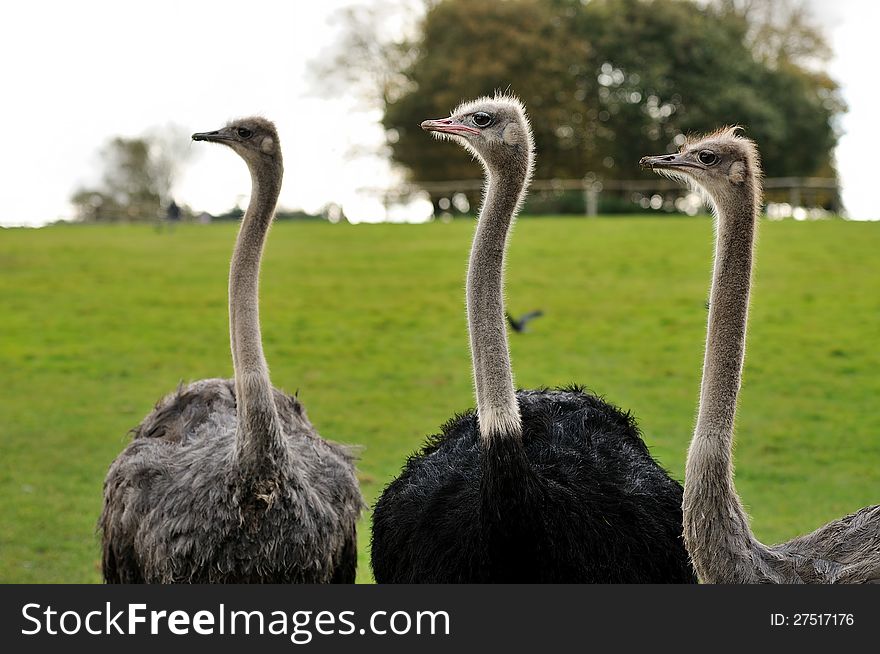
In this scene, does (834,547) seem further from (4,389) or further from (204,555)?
(4,389)

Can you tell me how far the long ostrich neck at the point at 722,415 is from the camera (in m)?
3.76

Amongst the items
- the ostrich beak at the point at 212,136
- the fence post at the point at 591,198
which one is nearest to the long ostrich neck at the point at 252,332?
the ostrich beak at the point at 212,136

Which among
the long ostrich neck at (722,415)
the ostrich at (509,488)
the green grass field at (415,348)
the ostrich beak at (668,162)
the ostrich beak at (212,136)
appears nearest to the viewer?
the long ostrich neck at (722,415)

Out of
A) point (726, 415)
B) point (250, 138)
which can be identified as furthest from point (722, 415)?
point (250, 138)

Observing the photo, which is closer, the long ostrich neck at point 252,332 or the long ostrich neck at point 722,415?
the long ostrich neck at point 722,415

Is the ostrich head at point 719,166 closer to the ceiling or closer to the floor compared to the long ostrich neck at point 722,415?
closer to the ceiling

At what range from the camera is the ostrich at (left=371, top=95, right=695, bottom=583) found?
4.25 m

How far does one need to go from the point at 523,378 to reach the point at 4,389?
19.8ft

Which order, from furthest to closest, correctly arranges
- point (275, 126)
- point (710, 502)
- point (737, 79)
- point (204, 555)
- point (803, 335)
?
point (737, 79)
point (803, 335)
point (275, 126)
point (204, 555)
point (710, 502)

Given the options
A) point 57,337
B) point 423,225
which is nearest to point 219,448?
point 57,337

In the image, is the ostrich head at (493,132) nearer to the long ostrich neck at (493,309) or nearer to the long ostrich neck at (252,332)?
the long ostrich neck at (493,309)

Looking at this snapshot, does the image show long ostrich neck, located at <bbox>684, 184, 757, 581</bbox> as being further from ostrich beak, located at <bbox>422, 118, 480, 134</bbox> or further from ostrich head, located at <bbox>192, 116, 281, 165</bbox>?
ostrich head, located at <bbox>192, 116, 281, 165</bbox>

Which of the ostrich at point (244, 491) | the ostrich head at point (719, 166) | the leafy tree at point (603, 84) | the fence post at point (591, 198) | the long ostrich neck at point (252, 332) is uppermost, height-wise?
the leafy tree at point (603, 84)

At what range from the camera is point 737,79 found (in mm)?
36594
